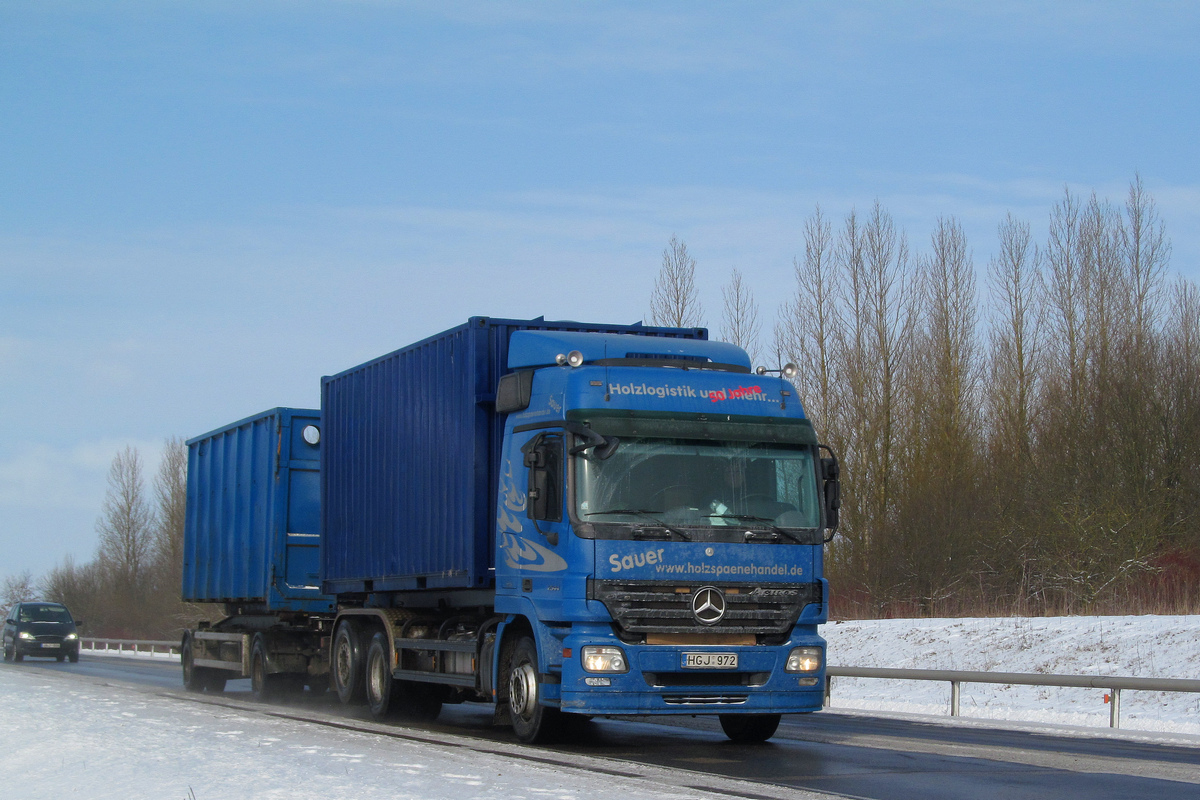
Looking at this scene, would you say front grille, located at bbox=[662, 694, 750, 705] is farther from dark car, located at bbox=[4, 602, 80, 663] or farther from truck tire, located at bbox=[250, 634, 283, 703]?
dark car, located at bbox=[4, 602, 80, 663]

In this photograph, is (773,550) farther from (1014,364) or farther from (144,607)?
(144,607)

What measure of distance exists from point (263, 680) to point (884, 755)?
10.7m

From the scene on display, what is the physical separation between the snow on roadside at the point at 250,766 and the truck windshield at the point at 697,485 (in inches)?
91.6

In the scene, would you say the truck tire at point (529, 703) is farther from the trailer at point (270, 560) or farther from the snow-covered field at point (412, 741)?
the trailer at point (270, 560)

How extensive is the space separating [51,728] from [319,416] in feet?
25.8

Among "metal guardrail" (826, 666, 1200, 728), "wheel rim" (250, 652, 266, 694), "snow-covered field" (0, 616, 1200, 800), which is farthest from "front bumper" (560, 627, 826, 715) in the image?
"wheel rim" (250, 652, 266, 694)

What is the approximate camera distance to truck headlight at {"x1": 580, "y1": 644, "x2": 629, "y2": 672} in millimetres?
10891

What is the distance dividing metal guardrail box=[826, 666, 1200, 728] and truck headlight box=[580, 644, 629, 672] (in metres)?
6.74

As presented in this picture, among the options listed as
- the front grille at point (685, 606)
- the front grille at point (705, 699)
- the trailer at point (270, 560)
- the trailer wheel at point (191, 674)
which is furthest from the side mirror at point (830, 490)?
the trailer wheel at point (191, 674)

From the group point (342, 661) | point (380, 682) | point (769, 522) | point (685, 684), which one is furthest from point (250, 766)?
point (342, 661)

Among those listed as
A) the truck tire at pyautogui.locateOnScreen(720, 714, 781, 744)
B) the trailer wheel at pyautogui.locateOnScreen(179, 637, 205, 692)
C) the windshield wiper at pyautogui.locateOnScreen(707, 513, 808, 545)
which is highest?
the windshield wiper at pyautogui.locateOnScreen(707, 513, 808, 545)

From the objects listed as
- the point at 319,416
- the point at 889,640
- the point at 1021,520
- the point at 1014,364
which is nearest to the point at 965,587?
the point at 1021,520

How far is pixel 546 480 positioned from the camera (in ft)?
37.0

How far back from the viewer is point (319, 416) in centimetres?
1964
